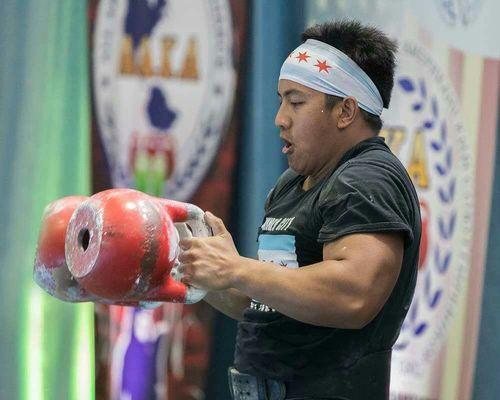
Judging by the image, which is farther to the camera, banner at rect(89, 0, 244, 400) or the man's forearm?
banner at rect(89, 0, 244, 400)

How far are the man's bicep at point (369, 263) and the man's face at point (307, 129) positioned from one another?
0.82ft

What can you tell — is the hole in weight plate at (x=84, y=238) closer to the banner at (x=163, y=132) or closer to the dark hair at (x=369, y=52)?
the dark hair at (x=369, y=52)

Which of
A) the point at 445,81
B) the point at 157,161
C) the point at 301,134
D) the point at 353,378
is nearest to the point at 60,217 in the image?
the point at 301,134

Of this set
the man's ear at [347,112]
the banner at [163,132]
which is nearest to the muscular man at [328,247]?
the man's ear at [347,112]

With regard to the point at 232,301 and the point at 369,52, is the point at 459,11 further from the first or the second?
the point at 232,301

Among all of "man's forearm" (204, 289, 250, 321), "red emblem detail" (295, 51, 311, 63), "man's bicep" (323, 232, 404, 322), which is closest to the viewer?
"man's bicep" (323, 232, 404, 322)

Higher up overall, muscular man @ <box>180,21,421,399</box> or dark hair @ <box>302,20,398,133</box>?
dark hair @ <box>302,20,398,133</box>

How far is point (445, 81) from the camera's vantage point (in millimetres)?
2709

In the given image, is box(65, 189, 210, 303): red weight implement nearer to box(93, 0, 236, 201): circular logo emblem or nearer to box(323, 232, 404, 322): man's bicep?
box(323, 232, 404, 322): man's bicep

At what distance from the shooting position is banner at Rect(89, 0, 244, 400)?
Result: 8.63ft

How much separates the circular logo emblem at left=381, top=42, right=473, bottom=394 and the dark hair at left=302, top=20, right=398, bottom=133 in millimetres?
949

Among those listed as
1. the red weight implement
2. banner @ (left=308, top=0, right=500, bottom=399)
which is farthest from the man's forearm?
banner @ (left=308, top=0, right=500, bottom=399)

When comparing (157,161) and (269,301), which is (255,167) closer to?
(157,161)

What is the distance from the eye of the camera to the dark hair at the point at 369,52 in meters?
1.74
